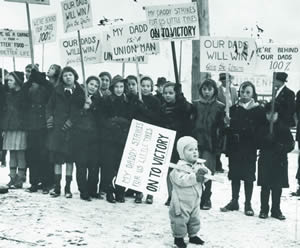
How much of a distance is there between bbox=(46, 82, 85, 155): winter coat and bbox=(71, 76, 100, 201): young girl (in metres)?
0.08

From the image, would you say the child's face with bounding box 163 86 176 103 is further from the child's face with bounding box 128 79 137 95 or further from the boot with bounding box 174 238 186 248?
the boot with bounding box 174 238 186 248

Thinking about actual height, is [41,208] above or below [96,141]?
below

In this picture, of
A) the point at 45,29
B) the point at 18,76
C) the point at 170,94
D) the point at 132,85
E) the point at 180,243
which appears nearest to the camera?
the point at 180,243

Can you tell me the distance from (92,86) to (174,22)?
63.2 inches

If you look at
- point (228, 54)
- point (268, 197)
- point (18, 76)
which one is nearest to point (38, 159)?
point (18, 76)

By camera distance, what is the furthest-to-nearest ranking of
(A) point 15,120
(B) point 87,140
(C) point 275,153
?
(A) point 15,120, (B) point 87,140, (C) point 275,153

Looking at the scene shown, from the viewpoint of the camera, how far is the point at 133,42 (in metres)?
7.71

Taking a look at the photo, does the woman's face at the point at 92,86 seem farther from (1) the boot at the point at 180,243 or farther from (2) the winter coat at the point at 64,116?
(1) the boot at the point at 180,243

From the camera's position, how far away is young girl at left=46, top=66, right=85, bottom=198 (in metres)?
7.17

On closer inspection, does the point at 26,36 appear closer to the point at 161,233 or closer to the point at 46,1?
the point at 46,1

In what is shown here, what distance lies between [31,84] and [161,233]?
3284 mm

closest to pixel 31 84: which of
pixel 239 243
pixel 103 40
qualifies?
pixel 103 40

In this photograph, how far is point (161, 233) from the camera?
5.79 m

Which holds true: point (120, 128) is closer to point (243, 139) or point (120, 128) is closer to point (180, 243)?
point (243, 139)
